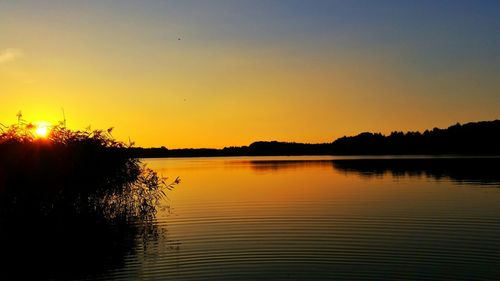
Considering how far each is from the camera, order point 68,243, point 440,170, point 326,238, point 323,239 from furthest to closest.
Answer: point 440,170, point 68,243, point 326,238, point 323,239

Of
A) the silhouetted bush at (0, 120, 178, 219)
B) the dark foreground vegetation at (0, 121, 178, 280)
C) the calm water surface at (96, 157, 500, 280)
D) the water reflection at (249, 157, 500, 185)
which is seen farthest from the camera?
the water reflection at (249, 157, 500, 185)

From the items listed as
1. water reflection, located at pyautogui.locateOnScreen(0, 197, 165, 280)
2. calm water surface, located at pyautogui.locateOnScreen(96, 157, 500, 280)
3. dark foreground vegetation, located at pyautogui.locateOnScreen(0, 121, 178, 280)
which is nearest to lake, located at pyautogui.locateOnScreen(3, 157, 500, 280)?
calm water surface, located at pyautogui.locateOnScreen(96, 157, 500, 280)

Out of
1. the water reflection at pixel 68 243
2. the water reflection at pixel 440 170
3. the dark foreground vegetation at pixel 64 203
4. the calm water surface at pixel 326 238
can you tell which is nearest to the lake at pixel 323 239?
the calm water surface at pixel 326 238

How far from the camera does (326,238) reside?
2925 centimetres

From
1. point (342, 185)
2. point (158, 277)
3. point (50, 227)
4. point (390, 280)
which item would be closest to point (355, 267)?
point (390, 280)

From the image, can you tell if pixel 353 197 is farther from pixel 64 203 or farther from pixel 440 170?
pixel 440 170

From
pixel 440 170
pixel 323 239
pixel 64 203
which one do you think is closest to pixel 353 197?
pixel 323 239

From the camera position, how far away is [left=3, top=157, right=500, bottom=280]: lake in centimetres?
2142

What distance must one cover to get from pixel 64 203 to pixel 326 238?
60.0ft

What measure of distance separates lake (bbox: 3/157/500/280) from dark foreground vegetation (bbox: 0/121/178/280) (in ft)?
7.71

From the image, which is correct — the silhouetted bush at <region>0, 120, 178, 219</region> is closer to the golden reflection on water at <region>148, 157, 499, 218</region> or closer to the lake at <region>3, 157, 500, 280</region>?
the lake at <region>3, 157, 500, 280</region>

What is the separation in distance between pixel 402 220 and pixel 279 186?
3200cm

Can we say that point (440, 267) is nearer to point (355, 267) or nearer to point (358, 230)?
point (355, 267)

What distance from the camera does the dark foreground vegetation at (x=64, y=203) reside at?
2753cm
